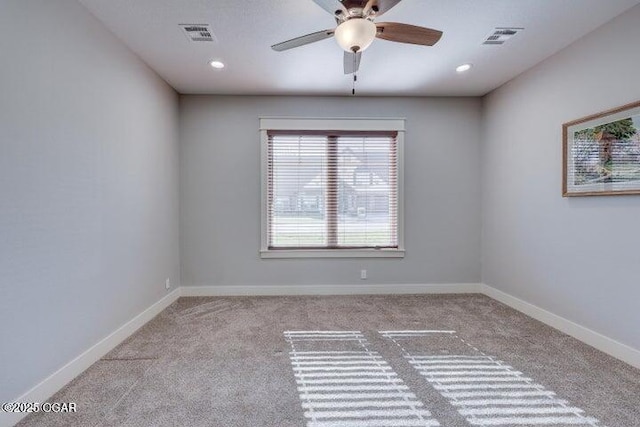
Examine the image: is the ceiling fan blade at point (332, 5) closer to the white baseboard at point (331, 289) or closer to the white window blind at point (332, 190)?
the white window blind at point (332, 190)

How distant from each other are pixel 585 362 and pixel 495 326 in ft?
2.59

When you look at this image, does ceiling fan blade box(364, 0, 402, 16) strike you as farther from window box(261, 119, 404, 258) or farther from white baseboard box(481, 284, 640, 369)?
white baseboard box(481, 284, 640, 369)

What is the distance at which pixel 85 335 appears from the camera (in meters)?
2.34

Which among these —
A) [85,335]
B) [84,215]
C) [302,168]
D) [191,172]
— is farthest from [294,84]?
[85,335]

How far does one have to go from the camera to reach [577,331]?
9.32 ft

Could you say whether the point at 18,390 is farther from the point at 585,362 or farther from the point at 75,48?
the point at 585,362

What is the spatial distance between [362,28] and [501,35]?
1.58m

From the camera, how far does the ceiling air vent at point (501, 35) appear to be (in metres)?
2.64

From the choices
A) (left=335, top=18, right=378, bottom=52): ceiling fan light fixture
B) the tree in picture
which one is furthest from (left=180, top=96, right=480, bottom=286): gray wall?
(left=335, top=18, right=378, bottom=52): ceiling fan light fixture

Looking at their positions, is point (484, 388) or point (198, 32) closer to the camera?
point (484, 388)

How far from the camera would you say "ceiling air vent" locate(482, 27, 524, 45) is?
2.64 meters

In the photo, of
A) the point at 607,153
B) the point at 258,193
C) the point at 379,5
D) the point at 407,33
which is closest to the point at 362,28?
the point at 379,5

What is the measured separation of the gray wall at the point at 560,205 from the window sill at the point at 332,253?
1283 mm

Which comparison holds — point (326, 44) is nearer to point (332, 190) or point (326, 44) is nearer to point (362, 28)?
point (362, 28)
